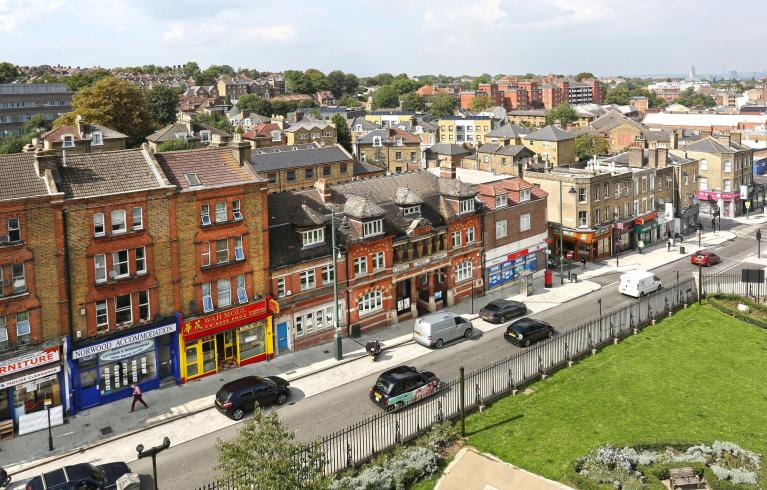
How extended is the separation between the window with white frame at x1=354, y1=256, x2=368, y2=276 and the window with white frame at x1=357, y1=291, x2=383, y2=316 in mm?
1563

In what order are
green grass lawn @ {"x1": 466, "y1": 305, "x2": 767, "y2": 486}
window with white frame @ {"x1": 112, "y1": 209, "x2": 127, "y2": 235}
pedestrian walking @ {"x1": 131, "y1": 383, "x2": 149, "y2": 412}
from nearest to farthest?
green grass lawn @ {"x1": 466, "y1": 305, "x2": 767, "y2": 486} < pedestrian walking @ {"x1": 131, "y1": 383, "x2": 149, "y2": 412} < window with white frame @ {"x1": 112, "y1": 209, "x2": 127, "y2": 235}

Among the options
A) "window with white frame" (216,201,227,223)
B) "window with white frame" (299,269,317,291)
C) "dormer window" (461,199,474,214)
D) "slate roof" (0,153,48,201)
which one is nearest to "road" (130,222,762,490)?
"window with white frame" (299,269,317,291)

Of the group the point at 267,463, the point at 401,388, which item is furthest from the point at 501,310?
the point at 267,463

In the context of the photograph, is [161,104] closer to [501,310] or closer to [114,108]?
[114,108]

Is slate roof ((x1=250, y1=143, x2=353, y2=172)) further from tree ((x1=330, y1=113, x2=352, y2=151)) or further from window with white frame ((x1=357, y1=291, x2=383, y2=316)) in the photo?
window with white frame ((x1=357, y1=291, x2=383, y2=316))

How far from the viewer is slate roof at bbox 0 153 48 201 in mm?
28609

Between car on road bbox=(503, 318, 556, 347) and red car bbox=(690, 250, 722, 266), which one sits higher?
red car bbox=(690, 250, 722, 266)

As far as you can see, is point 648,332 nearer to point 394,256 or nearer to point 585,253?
point 394,256

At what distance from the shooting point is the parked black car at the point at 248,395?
29578mm

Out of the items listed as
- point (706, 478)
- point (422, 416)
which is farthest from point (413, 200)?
point (706, 478)

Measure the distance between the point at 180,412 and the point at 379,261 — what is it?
1602 centimetres

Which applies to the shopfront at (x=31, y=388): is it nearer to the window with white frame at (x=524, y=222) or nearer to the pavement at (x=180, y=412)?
the pavement at (x=180, y=412)

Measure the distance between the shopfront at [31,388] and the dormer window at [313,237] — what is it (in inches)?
569

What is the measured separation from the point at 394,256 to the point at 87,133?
53183 mm
